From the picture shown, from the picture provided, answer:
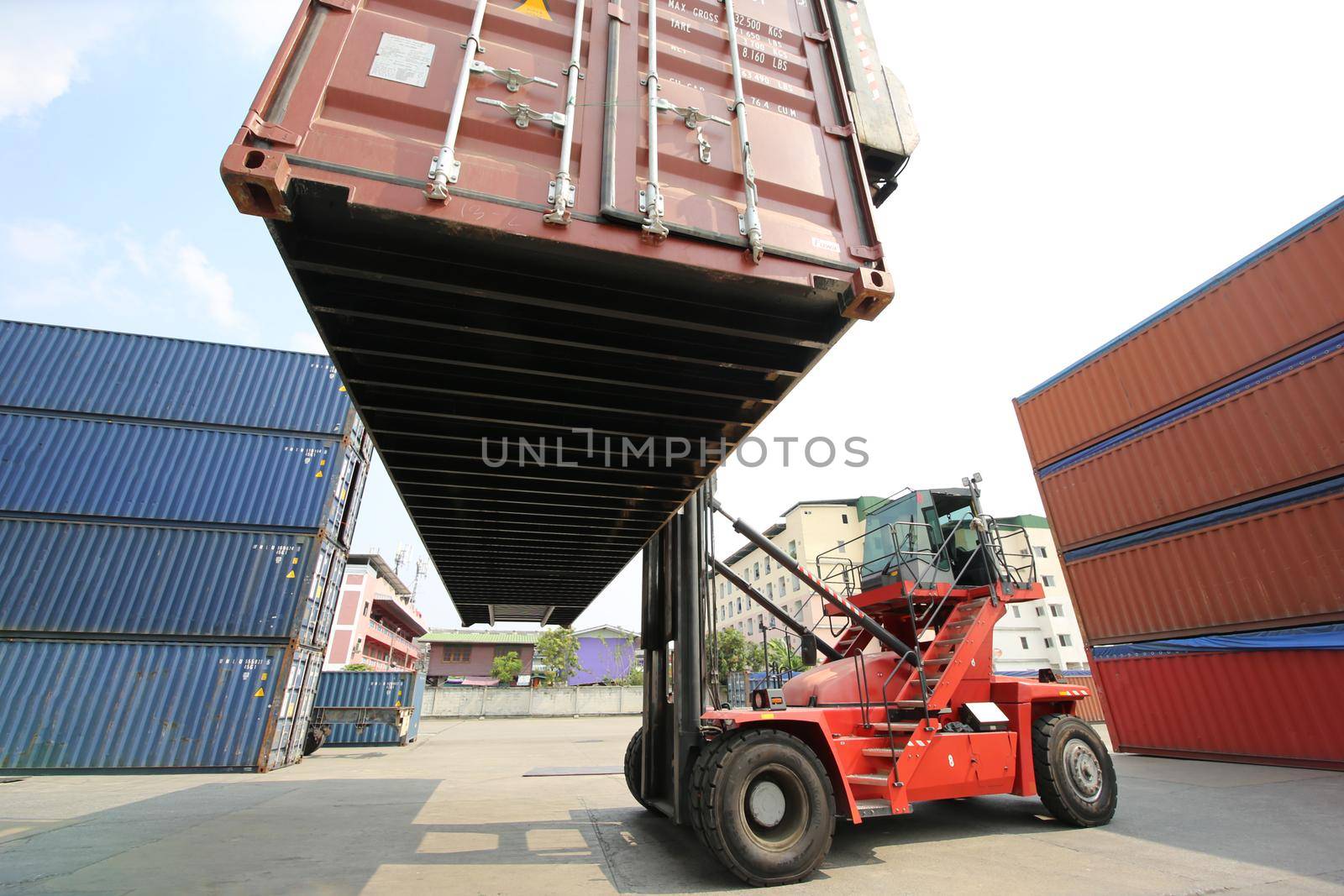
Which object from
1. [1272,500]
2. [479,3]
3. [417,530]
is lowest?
[417,530]

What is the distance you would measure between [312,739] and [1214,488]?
64.9 feet

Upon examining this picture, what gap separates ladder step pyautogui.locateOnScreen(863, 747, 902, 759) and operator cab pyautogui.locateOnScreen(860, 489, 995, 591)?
1860 millimetres

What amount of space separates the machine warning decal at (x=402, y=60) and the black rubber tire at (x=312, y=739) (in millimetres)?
16405

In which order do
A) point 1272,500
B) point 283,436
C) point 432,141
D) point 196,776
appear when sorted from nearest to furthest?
point 432,141
point 1272,500
point 196,776
point 283,436

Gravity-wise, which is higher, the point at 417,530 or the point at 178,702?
the point at 417,530

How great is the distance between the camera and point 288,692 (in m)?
11.2

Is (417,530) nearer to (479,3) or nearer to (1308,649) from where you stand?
(479,3)

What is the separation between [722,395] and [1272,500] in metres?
9.95

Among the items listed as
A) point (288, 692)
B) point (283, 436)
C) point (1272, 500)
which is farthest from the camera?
point (283, 436)

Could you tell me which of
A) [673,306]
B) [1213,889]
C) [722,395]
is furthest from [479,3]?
[1213,889]

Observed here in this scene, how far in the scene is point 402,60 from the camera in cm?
312

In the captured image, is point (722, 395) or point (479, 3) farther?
point (722, 395)

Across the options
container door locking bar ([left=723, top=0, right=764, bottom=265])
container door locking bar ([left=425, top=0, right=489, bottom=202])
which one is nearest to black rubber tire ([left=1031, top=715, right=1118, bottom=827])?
container door locking bar ([left=723, top=0, right=764, bottom=265])

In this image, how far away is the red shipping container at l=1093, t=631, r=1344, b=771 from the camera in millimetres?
8047
